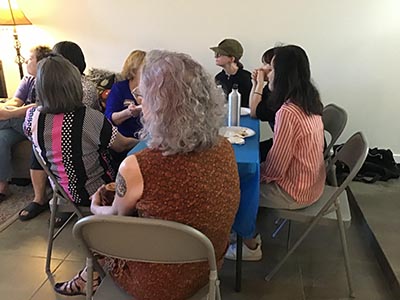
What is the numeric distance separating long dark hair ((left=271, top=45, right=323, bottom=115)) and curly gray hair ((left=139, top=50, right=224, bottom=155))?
0.84 m

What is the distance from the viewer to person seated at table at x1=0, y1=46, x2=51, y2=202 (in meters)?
3.07

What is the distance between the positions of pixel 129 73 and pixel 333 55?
1687 mm

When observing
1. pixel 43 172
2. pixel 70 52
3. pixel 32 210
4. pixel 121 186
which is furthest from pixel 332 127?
pixel 32 210

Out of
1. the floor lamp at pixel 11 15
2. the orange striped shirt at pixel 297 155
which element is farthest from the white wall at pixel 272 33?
the orange striped shirt at pixel 297 155

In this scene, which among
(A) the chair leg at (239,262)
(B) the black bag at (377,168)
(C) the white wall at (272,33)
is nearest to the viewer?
(A) the chair leg at (239,262)

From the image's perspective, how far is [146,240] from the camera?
1291mm

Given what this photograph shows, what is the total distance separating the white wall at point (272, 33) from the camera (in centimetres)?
339

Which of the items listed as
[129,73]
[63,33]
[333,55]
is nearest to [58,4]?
[63,33]

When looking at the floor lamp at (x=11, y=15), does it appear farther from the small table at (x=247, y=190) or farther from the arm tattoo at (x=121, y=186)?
the arm tattoo at (x=121, y=186)

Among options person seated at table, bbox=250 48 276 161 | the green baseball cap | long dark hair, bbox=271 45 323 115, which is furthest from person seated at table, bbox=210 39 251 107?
long dark hair, bbox=271 45 323 115

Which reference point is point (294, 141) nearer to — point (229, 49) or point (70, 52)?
point (229, 49)

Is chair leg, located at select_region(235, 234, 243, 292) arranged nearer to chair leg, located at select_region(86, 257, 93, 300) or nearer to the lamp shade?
chair leg, located at select_region(86, 257, 93, 300)

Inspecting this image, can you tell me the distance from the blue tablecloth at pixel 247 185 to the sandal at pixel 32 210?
3.91 ft

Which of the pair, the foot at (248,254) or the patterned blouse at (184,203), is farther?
the foot at (248,254)
